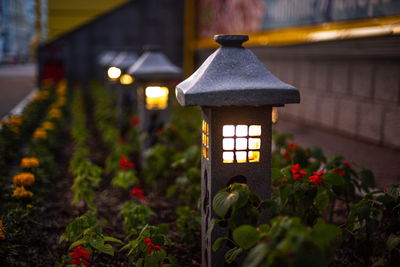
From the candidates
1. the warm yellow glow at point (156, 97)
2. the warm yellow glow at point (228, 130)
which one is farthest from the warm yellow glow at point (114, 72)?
the warm yellow glow at point (228, 130)

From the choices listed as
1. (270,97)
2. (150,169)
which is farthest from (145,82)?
(270,97)

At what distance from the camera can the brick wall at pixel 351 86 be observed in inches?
252

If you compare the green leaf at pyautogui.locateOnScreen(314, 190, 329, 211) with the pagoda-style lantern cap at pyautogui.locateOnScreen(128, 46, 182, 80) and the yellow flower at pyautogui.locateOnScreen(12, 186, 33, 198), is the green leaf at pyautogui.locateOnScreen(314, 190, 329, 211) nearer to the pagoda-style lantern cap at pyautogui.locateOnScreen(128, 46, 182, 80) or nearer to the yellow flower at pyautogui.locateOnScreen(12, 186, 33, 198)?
the yellow flower at pyautogui.locateOnScreen(12, 186, 33, 198)

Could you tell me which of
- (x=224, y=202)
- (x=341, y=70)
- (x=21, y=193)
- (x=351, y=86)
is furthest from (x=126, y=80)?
(x=224, y=202)

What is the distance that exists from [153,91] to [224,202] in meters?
4.00

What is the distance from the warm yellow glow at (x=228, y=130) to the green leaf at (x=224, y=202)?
0.57 meters

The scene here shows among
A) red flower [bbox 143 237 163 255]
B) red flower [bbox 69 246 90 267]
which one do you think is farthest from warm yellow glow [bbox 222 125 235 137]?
red flower [bbox 69 246 90 267]

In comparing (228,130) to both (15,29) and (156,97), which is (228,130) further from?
(15,29)

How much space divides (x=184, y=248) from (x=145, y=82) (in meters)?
2.98

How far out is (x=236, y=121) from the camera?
2.79 metres

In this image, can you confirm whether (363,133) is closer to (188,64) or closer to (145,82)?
(145,82)

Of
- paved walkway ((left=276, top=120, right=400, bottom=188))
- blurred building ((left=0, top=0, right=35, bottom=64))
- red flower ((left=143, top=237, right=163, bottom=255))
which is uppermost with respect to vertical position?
blurred building ((left=0, top=0, right=35, bottom=64))

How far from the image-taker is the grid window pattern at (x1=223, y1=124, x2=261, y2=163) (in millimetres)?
2801

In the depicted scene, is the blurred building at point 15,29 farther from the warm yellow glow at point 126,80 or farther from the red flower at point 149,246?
the red flower at point 149,246
